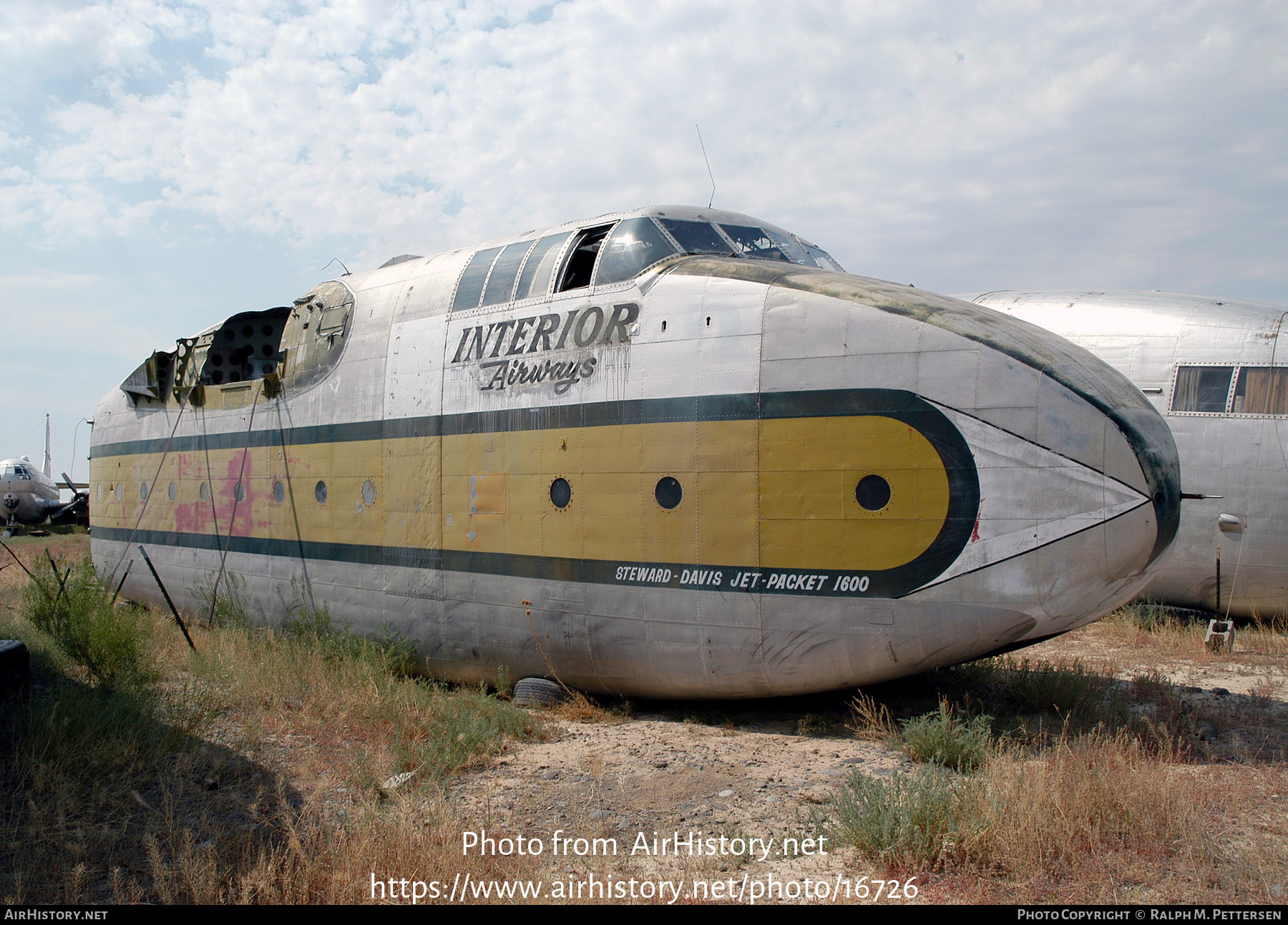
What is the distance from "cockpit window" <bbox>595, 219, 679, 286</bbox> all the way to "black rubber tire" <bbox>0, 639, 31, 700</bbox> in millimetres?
6969

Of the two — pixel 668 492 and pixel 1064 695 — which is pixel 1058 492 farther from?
pixel 668 492

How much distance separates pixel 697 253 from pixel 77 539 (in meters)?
36.7

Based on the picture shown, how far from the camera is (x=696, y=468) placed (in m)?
7.75

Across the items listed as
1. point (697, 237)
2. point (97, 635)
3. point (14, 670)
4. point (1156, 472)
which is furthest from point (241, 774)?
point (1156, 472)

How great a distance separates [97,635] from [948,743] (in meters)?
9.36

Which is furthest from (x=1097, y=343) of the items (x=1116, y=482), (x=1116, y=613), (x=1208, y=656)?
(x=1116, y=482)

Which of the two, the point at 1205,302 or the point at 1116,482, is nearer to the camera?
the point at 1116,482

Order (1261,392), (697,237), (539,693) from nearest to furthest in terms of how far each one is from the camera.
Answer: (539,693) < (697,237) < (1261,392)

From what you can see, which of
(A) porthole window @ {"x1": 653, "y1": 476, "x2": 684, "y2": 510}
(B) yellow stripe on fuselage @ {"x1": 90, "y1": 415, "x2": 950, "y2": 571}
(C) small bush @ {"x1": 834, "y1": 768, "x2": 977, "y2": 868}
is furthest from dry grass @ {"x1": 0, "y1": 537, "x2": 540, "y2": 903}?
(A) porthole window @ {"x1": 653, "y1": 476, "x2": 684, "y2": 510}

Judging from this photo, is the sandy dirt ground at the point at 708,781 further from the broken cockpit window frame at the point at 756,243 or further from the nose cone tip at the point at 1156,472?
the broken cockpit window frame at the point at 756,243

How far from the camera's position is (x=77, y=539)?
114 feet

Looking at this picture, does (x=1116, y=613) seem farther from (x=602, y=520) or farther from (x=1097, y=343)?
(x=602, y=520)

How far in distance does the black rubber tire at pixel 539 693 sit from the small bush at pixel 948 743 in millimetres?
3714

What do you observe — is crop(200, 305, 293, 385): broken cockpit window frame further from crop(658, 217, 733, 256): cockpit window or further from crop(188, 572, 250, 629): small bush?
crop(658, 217, 733, 256): cockpit window
